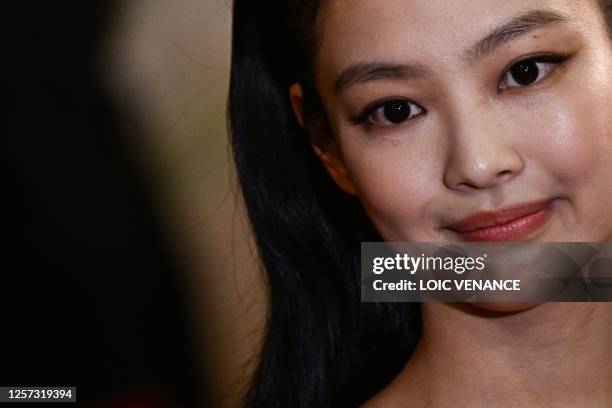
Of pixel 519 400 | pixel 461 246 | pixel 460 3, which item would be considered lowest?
pixel 519 400

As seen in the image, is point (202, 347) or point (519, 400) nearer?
point (519, 400)

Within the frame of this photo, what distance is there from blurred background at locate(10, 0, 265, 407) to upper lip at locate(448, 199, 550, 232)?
317mm

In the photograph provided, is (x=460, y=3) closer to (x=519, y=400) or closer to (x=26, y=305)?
(x=519, y=400)

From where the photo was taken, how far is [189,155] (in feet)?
3.62

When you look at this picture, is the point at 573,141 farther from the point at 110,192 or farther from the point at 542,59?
the point at 110,192

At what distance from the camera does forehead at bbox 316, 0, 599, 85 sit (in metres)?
0.79

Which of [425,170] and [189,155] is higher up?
[189,155]

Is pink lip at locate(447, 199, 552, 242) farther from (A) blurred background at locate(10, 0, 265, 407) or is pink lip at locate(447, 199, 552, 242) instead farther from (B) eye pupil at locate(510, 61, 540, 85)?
(A) blurred background at locate(10, 0, 265, 407)

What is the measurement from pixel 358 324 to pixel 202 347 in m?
0.17

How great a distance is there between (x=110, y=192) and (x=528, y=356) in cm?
44

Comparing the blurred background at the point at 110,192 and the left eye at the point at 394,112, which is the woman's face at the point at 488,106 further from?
the blurred background at the point at 110,192

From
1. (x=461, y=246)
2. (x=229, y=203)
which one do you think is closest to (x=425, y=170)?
(x=461, y=246)

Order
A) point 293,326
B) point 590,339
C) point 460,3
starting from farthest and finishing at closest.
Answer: point 293,326, point 590,339, point 460,3

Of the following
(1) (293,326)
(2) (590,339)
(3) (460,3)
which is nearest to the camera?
(3) (460,3)
